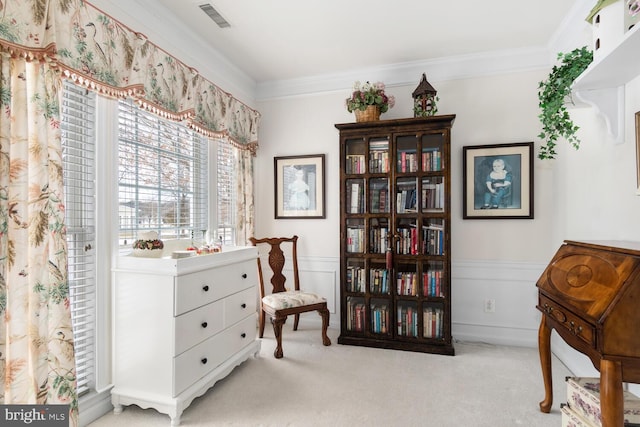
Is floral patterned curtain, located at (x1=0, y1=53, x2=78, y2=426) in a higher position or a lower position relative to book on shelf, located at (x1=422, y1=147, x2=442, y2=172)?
lower

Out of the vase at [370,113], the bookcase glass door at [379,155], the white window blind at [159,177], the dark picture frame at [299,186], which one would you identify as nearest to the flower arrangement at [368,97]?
the vase at [370,113]

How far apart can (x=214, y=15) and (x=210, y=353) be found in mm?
2481

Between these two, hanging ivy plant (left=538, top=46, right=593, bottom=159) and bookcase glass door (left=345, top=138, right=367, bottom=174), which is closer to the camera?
hanging ivy plant (left=538, top=46, right=593, bottom=159)

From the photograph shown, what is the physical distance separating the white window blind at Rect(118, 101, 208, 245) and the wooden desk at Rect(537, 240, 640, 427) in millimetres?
2569

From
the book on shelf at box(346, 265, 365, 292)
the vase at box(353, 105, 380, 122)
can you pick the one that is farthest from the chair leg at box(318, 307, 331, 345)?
the vase at box(353, 105, 380, 122)

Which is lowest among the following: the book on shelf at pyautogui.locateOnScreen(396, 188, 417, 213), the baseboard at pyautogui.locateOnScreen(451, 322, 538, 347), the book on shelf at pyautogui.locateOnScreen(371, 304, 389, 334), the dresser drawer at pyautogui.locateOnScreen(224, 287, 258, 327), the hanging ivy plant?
the baseboard at pyautogui.locateOnScreen(451, 322, 538, 347)

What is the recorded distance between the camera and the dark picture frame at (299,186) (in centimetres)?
369

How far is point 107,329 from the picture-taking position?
209 cm

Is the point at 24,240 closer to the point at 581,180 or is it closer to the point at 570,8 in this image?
the point at 581,180

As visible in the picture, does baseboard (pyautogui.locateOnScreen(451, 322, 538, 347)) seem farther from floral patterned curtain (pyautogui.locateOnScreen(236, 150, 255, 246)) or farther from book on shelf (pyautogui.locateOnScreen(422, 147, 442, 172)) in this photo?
floral patterned curtain (pyautogui.locateOnScreen(236, 150, 255, 246))

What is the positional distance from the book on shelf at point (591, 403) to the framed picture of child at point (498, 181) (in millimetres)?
1740

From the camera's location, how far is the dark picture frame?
3688 millimetres

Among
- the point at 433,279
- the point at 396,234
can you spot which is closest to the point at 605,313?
the point at 433,279

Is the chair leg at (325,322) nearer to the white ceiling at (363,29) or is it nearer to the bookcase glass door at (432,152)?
the bookcase glass door at (432,152)
